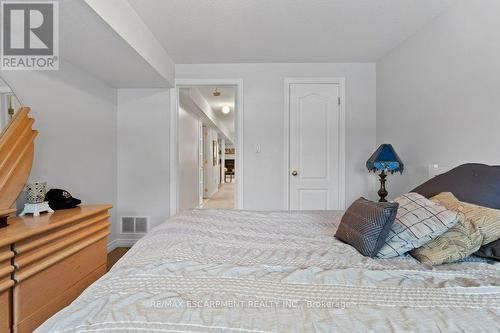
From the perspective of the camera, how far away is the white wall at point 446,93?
1.74m

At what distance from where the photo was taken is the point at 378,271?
3.14 feet

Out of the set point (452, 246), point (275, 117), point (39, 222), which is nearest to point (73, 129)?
point (39, 222)

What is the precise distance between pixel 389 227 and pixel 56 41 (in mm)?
2631

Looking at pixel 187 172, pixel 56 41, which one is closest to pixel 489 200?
pixel 56 41

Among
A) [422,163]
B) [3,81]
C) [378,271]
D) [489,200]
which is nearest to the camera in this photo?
[378,271]

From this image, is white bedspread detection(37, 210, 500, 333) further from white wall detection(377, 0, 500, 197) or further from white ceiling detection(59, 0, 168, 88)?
white ceiling detection(59, 0, 168, 88)

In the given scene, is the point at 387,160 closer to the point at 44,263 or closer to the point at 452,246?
the point at 452,246

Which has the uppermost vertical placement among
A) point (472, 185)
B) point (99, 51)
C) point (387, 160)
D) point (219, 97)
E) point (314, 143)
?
point (219, 97)

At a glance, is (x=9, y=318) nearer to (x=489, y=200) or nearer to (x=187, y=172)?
(x=489, y=200)

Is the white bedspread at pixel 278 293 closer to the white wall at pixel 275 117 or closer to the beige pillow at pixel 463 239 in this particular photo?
the beige pillow at pixel 463 239

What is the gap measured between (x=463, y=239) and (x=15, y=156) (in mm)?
2442

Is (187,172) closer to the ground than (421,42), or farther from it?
closer to the ground

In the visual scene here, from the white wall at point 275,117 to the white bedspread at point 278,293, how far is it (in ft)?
6.89

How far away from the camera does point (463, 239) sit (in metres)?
1.11
